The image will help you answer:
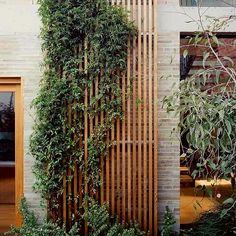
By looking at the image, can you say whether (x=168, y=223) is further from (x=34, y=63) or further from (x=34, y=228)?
(x=34, y=63)

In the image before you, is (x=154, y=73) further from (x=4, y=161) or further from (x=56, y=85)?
(x=4, y=161)

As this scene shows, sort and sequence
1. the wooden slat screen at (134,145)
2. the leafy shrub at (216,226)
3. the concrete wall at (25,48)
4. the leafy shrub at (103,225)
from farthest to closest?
the concrete wall at (25,48) → the wooden slat screen at (134,145) → the leafy shrub at (216,226) → the leafy shrub at (103,225)

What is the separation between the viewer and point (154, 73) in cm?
563

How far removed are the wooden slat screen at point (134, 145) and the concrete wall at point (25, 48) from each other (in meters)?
0.62

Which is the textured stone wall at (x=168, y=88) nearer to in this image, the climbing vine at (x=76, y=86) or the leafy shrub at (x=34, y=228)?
the climbing vine at (x=76, y=86)

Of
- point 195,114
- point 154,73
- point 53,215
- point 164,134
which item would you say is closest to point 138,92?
point 154,73

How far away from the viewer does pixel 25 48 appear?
5.84m

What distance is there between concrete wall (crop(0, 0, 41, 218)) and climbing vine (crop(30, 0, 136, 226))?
0.95 ft

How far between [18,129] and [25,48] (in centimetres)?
111

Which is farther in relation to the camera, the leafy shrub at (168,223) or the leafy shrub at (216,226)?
the leafy shrub at (216,226)

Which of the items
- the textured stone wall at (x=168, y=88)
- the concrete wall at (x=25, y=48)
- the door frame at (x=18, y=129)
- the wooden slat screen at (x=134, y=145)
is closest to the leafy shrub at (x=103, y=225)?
the wooden slat screen at (x=134, y=145)

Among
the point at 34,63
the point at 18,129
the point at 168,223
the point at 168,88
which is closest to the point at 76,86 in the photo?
the point at 34,63

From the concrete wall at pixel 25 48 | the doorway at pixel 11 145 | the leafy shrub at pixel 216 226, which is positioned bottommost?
the leafy shrub at pixel 216 226

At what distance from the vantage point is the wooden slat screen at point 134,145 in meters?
5.62
